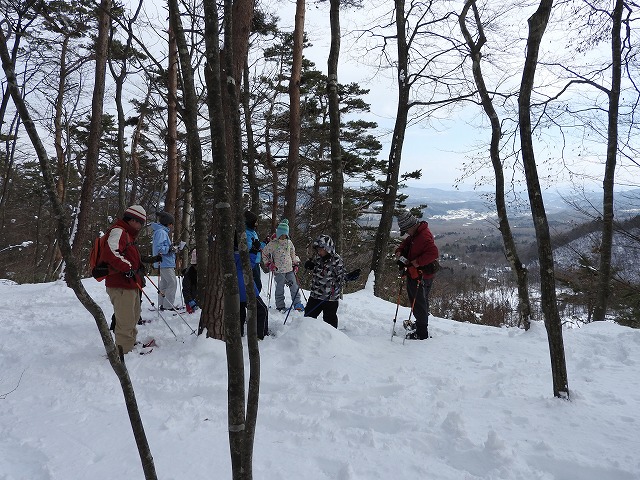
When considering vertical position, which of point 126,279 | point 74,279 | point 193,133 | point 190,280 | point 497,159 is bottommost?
point 190,280

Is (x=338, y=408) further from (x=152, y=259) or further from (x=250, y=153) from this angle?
(x=250, y=153)

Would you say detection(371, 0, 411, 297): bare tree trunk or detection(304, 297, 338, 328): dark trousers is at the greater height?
detection(371, 0, 411, 297): bare tree trunk

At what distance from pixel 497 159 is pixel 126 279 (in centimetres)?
765

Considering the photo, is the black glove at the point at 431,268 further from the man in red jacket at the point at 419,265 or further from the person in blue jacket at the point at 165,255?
the person in blue jacket at the point at 165,255

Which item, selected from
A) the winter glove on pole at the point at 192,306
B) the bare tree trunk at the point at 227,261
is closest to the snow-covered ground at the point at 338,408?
the winter glove on pole at the point at 192,306

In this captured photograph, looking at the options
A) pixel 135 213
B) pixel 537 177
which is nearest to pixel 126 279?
pixel 135 213

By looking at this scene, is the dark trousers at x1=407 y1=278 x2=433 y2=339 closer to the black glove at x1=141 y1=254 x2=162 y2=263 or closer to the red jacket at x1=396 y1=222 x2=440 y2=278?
the red jacket at x1=396 y1=222 x2=440 y2=278

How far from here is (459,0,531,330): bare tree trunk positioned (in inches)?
316

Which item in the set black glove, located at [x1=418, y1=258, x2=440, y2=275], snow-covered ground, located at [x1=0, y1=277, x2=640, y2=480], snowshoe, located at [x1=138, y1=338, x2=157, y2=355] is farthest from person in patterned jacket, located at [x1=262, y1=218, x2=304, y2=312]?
snowshoe, located at [x1=138, y1=338, x2=157, y2=355]

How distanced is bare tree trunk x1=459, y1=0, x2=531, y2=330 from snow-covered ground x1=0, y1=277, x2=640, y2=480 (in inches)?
95.6

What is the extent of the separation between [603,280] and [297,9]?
35.3ft

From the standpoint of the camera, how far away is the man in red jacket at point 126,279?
462cm

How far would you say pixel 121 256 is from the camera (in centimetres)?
455

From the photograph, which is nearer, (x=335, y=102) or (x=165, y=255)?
(x=165, y=255)
